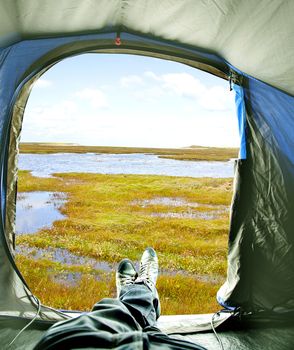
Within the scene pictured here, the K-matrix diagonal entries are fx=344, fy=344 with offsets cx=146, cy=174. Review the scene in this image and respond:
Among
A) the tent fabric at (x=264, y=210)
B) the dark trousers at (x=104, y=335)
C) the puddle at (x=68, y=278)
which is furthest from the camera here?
the puddle at (x=68, y=278)

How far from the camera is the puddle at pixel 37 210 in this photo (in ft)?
26.4

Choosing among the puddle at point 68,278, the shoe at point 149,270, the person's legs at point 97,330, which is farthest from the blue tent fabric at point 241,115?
the puddle at point 68,278

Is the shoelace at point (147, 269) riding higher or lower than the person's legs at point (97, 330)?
lower

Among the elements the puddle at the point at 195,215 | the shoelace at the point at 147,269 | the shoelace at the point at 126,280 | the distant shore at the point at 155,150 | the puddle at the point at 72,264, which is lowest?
the puddle at the point at 72,264

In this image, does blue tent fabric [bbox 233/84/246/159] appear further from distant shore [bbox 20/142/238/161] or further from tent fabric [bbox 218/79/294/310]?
distant shore [bbox 20/142/238/161]

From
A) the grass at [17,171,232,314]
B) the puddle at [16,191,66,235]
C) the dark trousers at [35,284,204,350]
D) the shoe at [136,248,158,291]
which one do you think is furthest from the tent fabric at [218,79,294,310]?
the puddle at [16,191,66,235]

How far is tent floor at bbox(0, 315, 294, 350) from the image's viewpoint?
184cm

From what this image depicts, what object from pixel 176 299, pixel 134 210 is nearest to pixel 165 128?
pixel 134 210

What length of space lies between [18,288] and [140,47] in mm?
1692

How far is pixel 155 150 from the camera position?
37719 millimetres

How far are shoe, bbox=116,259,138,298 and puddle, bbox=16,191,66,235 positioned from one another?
5.31 metres

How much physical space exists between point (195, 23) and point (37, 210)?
29.3ft

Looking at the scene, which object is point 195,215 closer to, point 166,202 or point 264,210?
point 166,202

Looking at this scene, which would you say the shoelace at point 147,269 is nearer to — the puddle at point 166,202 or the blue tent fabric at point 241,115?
the blue tent fabric at point 241,115
